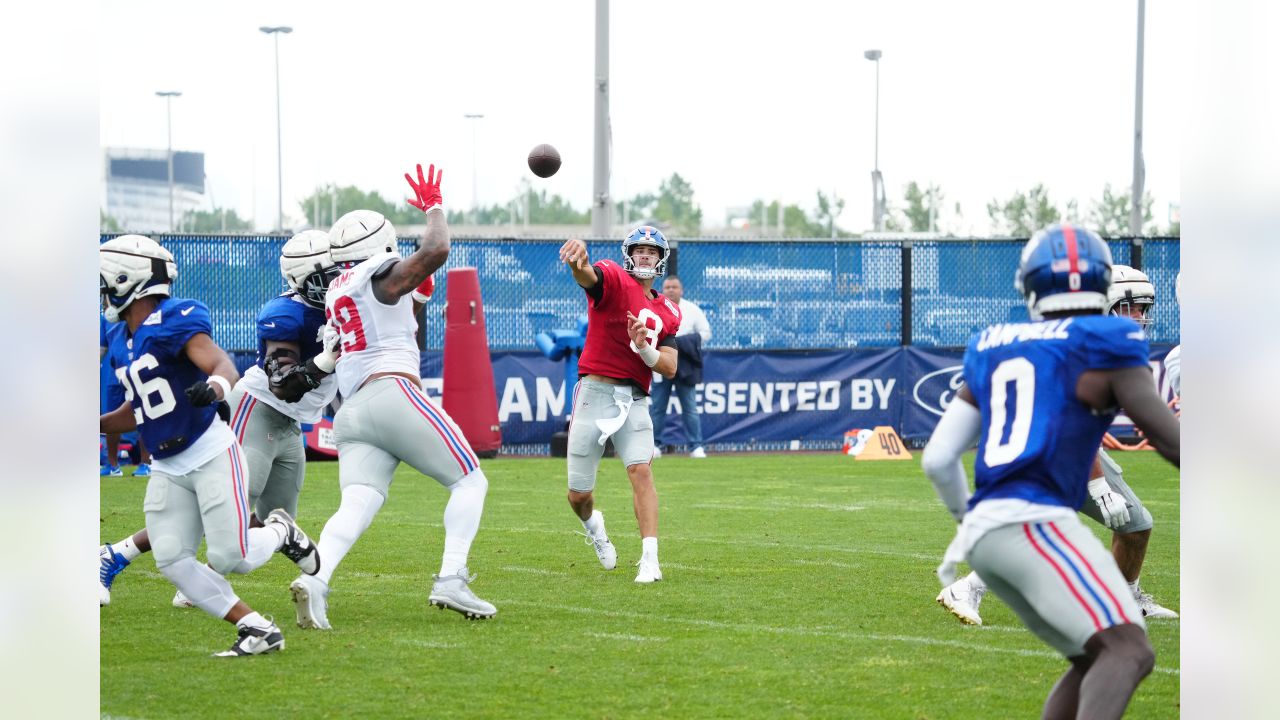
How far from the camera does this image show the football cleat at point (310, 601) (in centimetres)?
632

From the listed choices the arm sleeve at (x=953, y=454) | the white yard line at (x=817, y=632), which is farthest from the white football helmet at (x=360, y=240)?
the arm sleeve at (x=953, y=454)

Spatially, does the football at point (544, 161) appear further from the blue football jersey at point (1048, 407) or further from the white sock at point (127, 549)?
the blue football jersey at point (1048, 407)

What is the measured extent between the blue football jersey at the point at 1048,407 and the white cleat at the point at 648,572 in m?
3.96

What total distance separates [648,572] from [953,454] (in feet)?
12.8

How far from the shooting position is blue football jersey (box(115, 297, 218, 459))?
5.86 m

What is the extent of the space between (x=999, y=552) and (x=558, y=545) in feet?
18.5

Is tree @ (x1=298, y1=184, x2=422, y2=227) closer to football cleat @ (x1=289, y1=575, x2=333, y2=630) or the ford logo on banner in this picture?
the ford logo on banner

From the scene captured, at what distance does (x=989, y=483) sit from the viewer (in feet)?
13.1

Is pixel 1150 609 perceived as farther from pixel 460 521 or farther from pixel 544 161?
pixel 544 161

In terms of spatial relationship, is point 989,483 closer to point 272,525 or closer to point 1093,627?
point 1093,627

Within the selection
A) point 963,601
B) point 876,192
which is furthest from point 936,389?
point 876,192

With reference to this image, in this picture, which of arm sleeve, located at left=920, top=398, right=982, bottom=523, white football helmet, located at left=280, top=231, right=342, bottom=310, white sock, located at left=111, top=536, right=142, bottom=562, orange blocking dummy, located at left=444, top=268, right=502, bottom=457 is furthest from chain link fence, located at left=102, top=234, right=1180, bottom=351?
arm sleeve, located at left=920, top=398, right=982, bottom=523

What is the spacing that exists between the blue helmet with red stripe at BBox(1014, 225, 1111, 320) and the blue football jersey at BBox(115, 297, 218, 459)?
3335mm
